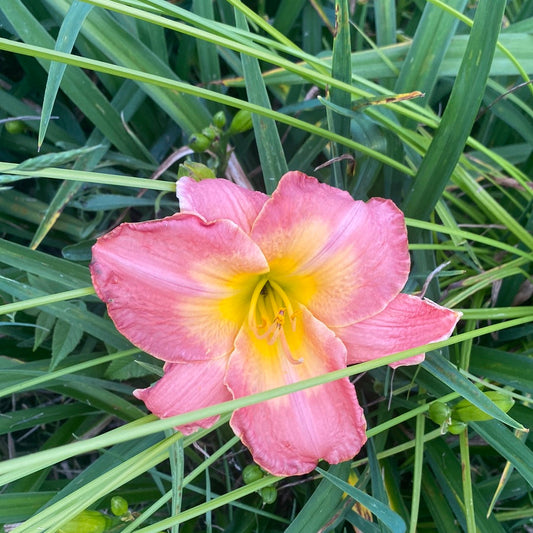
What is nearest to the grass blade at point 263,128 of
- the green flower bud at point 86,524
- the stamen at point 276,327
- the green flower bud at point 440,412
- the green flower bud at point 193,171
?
the green flower bud at point 193,171

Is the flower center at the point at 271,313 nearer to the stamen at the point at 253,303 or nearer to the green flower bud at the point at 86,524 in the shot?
the stamen at the point at 253,303

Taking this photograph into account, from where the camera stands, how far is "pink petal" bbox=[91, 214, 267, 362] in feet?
2.03

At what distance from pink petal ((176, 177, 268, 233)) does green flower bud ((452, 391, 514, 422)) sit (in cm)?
40

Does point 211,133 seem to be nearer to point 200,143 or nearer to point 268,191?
point 200,143

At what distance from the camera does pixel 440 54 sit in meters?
0.91

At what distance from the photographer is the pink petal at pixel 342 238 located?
0.66 metres

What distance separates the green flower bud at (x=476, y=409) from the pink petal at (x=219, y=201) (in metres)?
0.40

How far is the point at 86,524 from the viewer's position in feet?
2.30

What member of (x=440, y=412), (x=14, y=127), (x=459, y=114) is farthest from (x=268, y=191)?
(x=14, y=127)

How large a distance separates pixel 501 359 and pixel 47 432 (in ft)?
3.14

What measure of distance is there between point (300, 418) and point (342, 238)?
0.81 feet

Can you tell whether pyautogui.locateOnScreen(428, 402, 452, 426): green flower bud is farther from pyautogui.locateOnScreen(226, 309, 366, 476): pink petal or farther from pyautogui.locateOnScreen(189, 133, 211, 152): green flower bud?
pyautogui.locateOnScreen(189, 133, 211, 152): green flower bud

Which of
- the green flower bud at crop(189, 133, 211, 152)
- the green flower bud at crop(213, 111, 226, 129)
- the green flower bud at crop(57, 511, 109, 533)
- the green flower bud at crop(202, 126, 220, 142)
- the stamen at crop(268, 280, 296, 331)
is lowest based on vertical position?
the green flower bud at crop(57, 511, 109, 533)

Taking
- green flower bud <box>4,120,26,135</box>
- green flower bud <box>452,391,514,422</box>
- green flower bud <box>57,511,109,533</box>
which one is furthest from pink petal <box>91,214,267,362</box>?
green flower bud <box>4,120,26,135</box>
